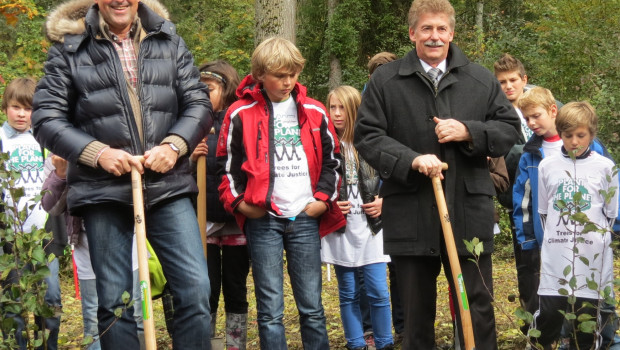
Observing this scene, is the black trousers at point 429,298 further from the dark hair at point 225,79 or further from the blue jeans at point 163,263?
the dark hair at point 225,79

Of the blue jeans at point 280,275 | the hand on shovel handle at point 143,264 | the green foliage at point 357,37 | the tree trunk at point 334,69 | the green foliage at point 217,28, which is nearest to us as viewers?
the hand on shovel handle at point 143,264

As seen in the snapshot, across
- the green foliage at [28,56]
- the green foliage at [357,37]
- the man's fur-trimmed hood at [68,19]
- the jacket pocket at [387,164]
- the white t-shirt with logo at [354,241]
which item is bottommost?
the white t-shirt with logo at [354,241]

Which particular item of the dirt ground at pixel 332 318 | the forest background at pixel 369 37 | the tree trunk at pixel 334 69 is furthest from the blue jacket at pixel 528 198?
the tree trunk at pixel 334 69

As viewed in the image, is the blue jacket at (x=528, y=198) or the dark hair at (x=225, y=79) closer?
the blue jacket at (x=528, y=198)

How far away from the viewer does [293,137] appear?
16.9ft

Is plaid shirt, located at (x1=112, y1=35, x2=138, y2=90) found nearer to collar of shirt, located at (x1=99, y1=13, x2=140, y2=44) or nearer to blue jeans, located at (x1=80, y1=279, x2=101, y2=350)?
collar of shirt, located at (x1=99, y1=13, x2=140, y2=44)

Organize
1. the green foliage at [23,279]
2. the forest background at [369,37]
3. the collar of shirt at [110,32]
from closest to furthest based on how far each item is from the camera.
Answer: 1. the green foliage at [23,279]
2. the collar of shirt at [110,32]
3. the forest background at [369,37]

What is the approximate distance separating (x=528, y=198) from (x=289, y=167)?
64.6 inches

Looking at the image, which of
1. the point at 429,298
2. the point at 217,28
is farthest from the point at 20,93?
the point at 217,28

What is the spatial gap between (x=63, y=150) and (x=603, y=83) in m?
10.3

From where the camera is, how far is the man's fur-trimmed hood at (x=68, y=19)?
4484mm

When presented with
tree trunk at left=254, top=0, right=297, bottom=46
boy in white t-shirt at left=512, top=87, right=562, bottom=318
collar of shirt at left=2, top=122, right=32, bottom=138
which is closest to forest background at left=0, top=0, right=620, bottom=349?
tree trunk at left=254, top=0, right=297, bottom=46

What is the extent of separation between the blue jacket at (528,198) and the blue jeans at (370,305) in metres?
1.07

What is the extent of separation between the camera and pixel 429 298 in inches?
185
